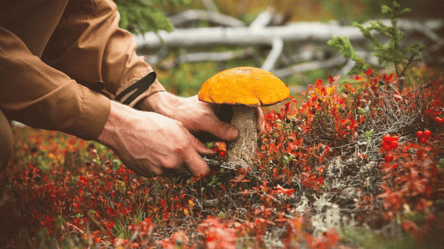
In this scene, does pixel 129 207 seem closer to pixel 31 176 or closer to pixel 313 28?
pixel 31 176

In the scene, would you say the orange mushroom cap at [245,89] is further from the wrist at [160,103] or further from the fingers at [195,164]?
the wrist at [160,103]

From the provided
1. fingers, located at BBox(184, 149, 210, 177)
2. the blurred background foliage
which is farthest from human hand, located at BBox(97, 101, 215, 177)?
the blurred background foliage

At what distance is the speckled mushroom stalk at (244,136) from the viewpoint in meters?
2.45

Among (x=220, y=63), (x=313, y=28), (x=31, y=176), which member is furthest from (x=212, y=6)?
(x=31, y=176)

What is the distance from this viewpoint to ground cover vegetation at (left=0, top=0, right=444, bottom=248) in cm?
163

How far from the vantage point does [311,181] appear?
2.04 metres

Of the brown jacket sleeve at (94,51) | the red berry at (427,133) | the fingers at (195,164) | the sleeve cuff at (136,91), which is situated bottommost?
the fingers at (195,164)

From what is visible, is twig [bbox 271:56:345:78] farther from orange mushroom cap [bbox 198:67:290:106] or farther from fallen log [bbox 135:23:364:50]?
orange mushroom cap [bbox 198:67:290:106]

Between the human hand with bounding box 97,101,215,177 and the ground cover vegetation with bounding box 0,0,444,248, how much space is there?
258 millimetres

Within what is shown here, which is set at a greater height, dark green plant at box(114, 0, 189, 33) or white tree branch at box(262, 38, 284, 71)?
dark green plant at box(114, 0, 189, 33)

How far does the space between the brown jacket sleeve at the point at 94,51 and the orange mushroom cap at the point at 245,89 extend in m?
0.94

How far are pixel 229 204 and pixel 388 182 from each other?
104 centimetres

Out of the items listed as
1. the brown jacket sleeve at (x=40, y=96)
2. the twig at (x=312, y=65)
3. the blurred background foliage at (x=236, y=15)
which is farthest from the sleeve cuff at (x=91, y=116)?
the twig at (x=312, y=65)

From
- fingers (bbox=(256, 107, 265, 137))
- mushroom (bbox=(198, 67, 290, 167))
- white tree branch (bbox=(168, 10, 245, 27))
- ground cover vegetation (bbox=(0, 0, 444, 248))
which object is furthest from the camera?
white tree branch (bbox=(168, 10, 245, 27))
